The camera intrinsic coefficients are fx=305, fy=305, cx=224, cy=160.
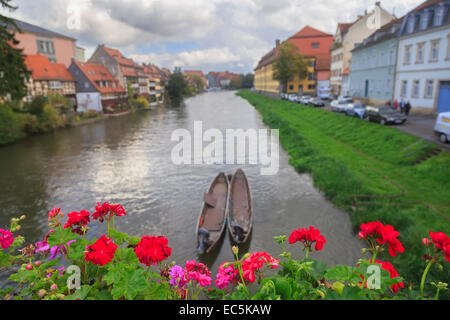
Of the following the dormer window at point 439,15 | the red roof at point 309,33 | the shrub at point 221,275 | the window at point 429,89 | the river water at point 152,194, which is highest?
the red roof at point 309,33

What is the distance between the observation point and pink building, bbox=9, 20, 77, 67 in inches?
2200

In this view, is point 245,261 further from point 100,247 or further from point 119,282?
point 100,247

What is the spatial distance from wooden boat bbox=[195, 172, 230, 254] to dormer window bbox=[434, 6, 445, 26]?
74.2ft

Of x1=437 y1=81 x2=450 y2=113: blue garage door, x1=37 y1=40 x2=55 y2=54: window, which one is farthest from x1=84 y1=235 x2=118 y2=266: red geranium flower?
x1=37 y1=40 x2=55 y2=54: window

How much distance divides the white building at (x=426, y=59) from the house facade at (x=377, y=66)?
146cm

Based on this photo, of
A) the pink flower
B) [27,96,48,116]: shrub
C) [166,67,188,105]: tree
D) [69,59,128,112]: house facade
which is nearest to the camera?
the pink flower

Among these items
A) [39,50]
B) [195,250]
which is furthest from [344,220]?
[39,50]

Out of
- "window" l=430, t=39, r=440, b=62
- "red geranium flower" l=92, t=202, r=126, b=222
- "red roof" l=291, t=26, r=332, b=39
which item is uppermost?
"red roof" l=291, t=26, r=332, b=39

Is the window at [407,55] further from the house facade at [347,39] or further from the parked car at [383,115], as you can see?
the house facade at [347,39]

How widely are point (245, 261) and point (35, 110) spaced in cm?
4179

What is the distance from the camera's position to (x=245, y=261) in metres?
2.47

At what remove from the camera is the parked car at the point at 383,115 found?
23578mm

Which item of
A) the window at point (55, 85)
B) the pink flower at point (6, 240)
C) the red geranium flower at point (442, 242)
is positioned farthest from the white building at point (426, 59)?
the window at point (55, 85)

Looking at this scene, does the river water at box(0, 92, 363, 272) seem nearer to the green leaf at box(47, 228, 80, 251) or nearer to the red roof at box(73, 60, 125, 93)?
the green leaf at box(47, 228, 80, 251)
